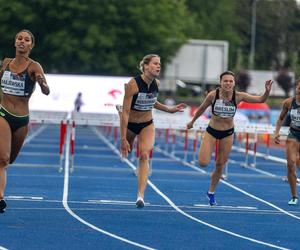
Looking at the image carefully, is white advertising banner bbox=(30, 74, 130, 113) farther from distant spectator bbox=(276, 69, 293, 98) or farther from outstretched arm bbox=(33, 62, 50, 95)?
distant spectator bbox=(276, 69, 293, 98)

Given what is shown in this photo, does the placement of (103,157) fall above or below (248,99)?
below

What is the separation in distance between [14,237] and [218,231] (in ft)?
8.00

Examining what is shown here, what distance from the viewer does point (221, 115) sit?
16156 millimetres

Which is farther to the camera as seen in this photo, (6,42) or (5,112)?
(6,42)

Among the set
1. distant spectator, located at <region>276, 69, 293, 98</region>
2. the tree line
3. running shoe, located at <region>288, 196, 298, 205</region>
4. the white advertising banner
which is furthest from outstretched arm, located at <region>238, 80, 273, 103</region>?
distant spectator, located at <region>276, 69, 293, 98</region>

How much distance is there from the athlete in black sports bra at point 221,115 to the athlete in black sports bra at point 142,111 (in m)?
0.85

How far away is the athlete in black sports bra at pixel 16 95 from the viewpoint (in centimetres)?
1376

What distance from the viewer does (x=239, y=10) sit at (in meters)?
112

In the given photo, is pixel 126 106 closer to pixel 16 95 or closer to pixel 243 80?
pixel 16 95

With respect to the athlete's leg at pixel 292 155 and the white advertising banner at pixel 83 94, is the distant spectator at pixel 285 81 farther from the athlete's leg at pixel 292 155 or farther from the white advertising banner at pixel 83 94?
the athlete's leg at pixel 292 155

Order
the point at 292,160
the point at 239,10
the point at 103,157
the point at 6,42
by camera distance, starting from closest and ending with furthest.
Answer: the point at 292,160 → the point at 103,157 → the point at 6,42 → the point at 239,10

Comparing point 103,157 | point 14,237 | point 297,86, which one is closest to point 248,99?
point 297,86

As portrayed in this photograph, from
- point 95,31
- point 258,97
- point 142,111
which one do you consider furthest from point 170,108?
point 95,31

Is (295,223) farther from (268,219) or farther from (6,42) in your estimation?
(6,42)
